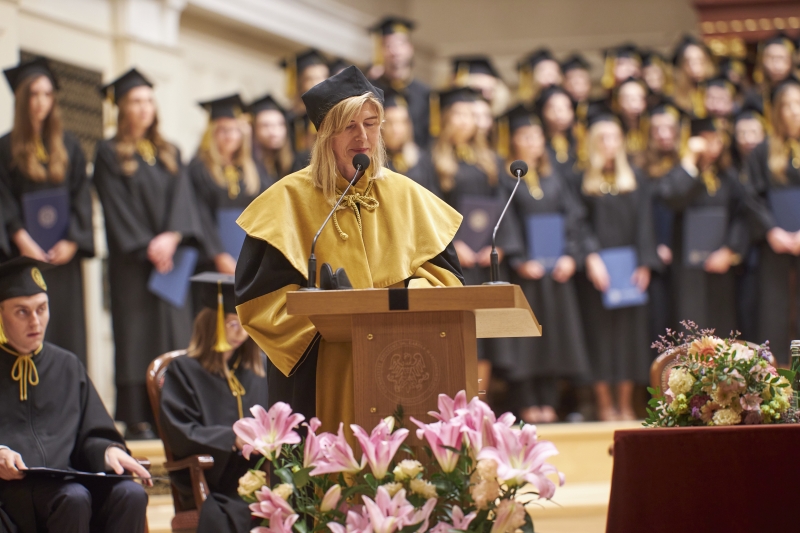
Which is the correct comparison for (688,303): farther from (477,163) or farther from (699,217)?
(477,163)

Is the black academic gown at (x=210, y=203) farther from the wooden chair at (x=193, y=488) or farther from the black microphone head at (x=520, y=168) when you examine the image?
the black microphone head at (x=520, y=168)

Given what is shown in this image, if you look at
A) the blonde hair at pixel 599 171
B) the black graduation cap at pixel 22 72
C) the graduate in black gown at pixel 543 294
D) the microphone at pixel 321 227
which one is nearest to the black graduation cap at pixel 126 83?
the black graduation cap at pixel 22 72

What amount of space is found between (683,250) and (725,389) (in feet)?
14.9

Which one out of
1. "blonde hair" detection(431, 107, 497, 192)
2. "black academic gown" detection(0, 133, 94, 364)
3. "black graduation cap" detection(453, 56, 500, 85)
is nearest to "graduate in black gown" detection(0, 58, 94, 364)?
"black academic gown" detection(0, 133, 94, 364)

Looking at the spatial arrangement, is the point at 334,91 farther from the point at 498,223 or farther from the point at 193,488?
the point at 193,488

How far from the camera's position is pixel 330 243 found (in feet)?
9.55

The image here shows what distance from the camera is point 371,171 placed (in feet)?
9.92

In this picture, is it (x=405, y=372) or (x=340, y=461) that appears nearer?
(x=340, y=461)

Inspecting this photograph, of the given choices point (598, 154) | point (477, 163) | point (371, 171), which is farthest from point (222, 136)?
point (371, 171)

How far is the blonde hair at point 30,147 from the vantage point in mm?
6051

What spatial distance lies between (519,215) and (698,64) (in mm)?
2519

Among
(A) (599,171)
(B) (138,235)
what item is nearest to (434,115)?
(A) (599,171)

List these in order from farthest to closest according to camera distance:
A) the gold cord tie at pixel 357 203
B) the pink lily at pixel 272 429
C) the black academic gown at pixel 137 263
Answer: the black academic gown at pixel 137 263, the gold cord tie at pixel 357 203, the pink lily at pixel 272 429

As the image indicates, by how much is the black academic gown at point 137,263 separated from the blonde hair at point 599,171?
2698 mm
